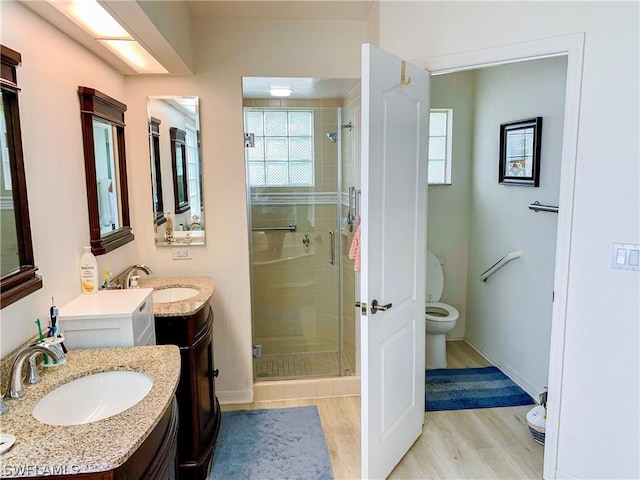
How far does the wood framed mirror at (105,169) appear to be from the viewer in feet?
7.11

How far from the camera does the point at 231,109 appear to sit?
2.93m

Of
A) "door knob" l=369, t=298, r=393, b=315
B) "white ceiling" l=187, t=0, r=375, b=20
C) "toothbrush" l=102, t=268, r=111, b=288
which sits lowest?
"door knob" l=369, t=298, r=393, b=315

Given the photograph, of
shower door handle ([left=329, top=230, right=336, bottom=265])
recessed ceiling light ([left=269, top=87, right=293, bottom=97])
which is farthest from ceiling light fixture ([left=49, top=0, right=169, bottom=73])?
shower door handle ([left=329, top=230, right=336, bottom=265])

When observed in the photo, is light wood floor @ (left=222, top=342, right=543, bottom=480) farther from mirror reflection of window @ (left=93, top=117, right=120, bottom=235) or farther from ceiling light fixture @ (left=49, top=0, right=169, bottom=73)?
ceiling light fixture @ (left=49, top=0, right=169, bottom=73)

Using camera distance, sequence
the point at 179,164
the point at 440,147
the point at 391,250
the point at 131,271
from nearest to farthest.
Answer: the point at 391,250
the point at 131,271
the point at 179,164
the point at 440,147

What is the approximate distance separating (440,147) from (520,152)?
2.64 ft

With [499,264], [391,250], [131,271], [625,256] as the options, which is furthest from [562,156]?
[131,271]

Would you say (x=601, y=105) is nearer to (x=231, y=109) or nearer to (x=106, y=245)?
(x=231, y=109)

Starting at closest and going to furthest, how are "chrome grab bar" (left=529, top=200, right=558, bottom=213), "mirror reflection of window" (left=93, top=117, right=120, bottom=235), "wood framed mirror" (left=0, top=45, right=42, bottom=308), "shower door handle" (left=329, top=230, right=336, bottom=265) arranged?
"wood framed mirror" (left=0, top=45, right=42, bottom=308) < "mirror reflection of window" (left=93, top=117, right=120, bottom=235) < "chrome grab bar" (left=529, top=200, right=558, bottom=213) < "shower door handle" (left=329, top=230, right=336, bottom=265)

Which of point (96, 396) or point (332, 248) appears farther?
point (332, 248)

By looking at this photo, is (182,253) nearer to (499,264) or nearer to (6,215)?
(6,215)

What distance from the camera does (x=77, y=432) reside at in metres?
1.17

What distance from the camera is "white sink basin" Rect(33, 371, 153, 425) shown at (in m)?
1.44

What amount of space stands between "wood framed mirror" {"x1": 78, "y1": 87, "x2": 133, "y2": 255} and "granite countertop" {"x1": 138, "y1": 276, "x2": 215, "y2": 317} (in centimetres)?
31
